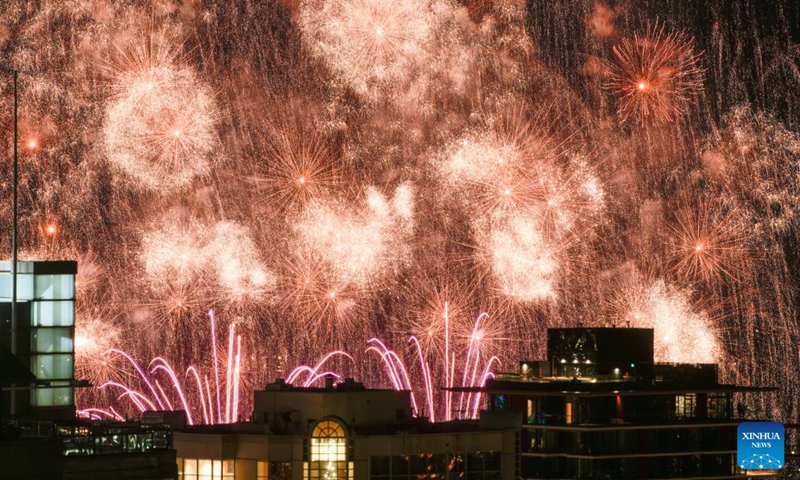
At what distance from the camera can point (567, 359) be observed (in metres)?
111

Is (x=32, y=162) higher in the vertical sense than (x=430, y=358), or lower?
higher

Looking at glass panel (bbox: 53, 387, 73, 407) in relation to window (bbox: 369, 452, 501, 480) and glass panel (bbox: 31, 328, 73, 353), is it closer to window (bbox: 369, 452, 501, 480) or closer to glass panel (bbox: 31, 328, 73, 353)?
glass panel (bbox: 31, 328, 73, 353)

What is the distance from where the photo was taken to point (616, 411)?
110m

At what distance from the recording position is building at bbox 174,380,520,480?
9094 cm

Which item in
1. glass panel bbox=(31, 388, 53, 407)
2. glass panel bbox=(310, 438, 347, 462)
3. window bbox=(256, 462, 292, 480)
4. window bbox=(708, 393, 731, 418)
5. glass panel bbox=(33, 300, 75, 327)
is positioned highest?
glass panel bbox=(33, 300, 75, 327)

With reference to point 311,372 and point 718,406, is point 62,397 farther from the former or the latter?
point 718,406

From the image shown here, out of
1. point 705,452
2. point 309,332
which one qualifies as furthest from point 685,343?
point 309,332

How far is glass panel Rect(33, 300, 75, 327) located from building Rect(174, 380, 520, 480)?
56.7ft

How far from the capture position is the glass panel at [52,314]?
246ft

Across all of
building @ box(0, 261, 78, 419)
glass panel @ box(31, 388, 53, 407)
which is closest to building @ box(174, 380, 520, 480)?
glass panel @ box(31, 388, 53, 407)

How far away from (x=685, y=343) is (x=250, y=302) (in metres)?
26.3

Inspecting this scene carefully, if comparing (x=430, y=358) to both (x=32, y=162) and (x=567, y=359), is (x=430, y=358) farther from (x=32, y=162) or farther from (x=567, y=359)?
(x=32, y=162)

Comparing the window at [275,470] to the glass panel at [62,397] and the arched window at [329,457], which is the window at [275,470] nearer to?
the arched window at [329,457]

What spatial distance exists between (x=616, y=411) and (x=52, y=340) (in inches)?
1741
